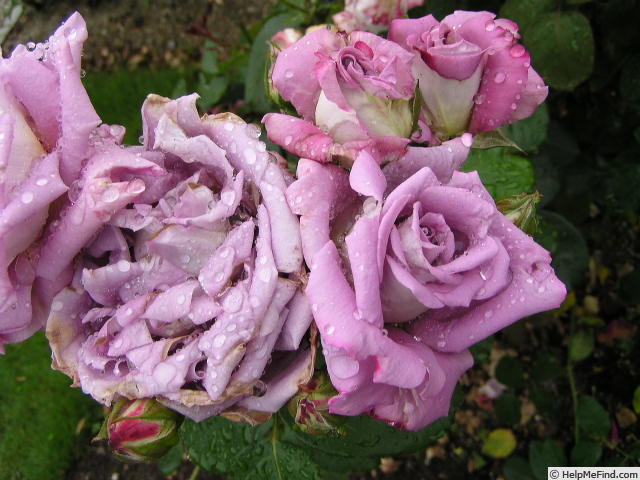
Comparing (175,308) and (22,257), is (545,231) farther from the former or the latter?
(22,257)

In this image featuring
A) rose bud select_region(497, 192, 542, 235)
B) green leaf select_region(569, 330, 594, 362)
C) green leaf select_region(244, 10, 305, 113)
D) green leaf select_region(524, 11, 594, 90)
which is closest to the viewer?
rose bud select_region(497, 192, 542, 235)

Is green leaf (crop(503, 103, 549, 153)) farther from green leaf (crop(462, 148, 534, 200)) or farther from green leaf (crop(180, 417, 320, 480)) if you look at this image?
green leaf (crop(180, 417, 320, 480))

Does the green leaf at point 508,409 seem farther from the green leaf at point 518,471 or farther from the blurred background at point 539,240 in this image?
the green leaf at point 518,471

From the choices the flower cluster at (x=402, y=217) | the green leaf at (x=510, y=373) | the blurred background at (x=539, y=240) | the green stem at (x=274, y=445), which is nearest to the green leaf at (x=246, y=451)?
the green stem at (x=274, y=445)

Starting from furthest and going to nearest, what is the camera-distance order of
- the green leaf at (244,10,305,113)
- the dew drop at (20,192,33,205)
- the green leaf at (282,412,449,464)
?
the green leaf at (244,10,305,113)
the green leaf at (282,412,449,464)
the dew drop at (20,192,33,205)

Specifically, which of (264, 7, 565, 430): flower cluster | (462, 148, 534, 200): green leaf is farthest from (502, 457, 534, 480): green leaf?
(264, 7, 565, 430): flower cluster

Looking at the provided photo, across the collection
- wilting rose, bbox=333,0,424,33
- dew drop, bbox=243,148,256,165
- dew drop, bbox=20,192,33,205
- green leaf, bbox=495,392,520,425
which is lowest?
green leaf, bbox=495,392,520,425

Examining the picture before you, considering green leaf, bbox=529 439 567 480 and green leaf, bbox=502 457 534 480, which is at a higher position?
green leaf, bbox=529 439 567 480

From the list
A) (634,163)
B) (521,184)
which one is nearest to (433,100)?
(521,184)
